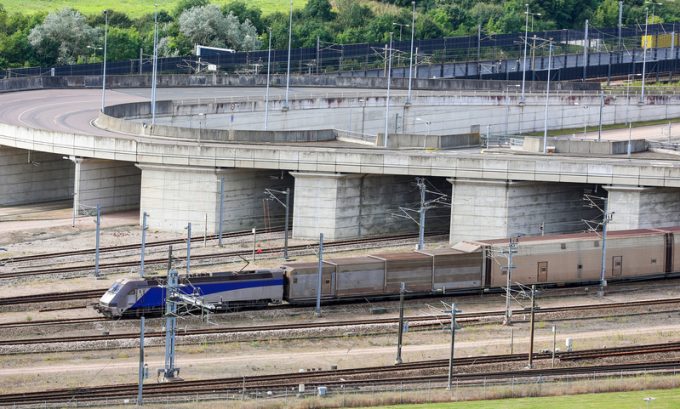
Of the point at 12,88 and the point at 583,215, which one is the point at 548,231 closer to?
the point at 583,215

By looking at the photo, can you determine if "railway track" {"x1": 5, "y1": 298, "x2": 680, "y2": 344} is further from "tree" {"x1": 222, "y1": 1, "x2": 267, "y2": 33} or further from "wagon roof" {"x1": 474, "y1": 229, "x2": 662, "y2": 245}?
"tree" {"x1": 222, "y1": 1, "x2": 267, "y2": 33}

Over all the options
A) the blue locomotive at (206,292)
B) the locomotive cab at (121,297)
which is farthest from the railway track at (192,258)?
the locomotive cab at (121,297)

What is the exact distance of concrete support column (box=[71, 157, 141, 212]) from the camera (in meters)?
102

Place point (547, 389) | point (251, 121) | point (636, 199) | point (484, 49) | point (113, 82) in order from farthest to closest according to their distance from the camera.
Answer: point (484, 49) < point (113, 82) < point (251, 121) < point (636, 199) < point (547, 389)

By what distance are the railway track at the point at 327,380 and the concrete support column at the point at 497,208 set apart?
24.8 meters

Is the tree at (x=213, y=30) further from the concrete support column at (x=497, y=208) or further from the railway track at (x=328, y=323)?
the railway track at (x=328, y=323)

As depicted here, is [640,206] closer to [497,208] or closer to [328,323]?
[497,208]

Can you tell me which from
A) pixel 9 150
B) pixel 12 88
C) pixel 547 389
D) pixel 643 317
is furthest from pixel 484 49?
pixel 547 389

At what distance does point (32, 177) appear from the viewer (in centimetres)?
11250

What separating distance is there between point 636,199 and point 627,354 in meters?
23.6

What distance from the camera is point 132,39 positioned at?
568 ft

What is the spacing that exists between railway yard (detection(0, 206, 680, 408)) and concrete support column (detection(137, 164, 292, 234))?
6.76 metres

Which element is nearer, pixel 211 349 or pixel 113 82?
pixel 211 349

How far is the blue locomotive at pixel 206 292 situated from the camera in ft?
246
